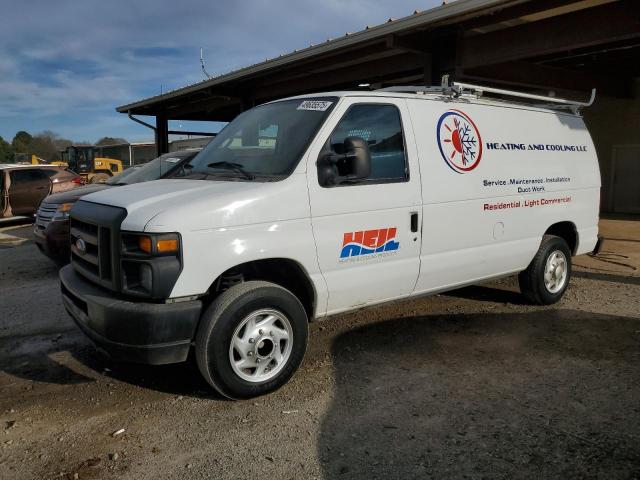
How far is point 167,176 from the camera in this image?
4.70 metres

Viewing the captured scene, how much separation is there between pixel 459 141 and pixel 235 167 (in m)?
2.01

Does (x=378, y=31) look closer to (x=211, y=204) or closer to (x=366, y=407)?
(x=211, y=204)

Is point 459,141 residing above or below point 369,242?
above

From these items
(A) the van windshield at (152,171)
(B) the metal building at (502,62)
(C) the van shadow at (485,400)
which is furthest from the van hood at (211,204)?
(B) the metal building at (502,62)

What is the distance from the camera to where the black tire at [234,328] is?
11.3 feet

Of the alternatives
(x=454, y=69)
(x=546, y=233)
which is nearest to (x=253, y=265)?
(x=546, y=233)

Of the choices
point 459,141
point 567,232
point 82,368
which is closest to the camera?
point 82,368

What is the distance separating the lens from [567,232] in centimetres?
616

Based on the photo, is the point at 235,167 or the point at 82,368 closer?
the point at 235,167

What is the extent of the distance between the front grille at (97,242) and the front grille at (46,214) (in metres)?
3.86

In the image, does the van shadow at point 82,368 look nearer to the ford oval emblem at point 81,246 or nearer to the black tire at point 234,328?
the black tire at point 234,328

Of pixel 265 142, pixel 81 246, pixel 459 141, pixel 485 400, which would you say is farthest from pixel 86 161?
pixel 485 400

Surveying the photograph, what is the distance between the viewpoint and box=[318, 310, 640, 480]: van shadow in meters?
2.98

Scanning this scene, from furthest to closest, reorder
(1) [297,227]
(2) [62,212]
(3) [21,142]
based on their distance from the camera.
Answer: (3) [21,142], (2) [62,212], (1) [297,227]
